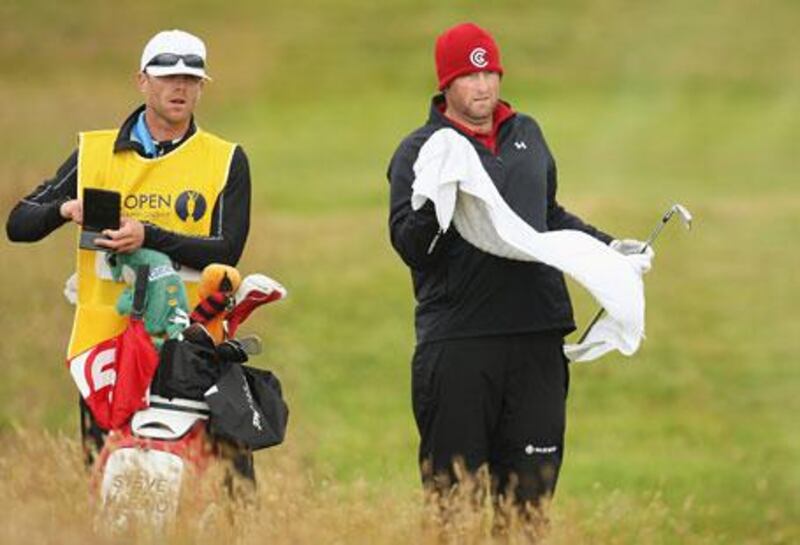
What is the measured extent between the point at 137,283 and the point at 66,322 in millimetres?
8576

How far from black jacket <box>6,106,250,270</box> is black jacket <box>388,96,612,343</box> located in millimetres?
546

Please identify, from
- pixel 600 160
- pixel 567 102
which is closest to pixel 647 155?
pixel 600 160

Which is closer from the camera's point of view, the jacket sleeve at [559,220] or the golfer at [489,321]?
the golfer at [489,321]

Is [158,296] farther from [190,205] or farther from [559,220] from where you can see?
[559,220]

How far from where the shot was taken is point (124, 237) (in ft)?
27.8

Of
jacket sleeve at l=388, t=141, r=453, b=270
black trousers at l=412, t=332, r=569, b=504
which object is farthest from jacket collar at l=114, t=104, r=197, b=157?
black trousers at l=412, t=332, r=569, b=504

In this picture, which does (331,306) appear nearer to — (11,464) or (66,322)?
(66,322)

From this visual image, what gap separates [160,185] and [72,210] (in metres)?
0.39

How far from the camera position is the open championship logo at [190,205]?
28.8ft

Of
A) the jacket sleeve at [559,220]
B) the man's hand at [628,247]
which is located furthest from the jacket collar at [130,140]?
the man's hand at [628,247]

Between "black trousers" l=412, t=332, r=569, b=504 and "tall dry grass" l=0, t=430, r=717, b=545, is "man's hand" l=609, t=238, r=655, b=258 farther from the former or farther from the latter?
"tall dry grass" l=0, t=430, r=717, b=545

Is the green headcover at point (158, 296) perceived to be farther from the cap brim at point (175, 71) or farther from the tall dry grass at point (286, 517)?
the cap brim at point (175, 71)

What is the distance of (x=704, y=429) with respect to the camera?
53.8ft

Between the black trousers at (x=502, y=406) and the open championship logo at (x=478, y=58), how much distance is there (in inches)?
38.4
